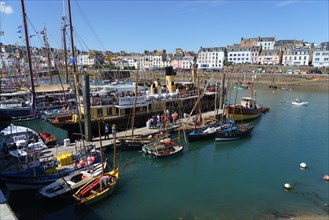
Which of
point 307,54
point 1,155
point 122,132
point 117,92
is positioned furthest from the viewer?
point 307,54

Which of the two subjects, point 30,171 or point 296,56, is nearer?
point 30,171

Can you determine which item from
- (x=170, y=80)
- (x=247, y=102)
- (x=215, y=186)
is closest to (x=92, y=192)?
(x=215, y=186)

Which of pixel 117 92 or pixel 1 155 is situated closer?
pixel 1 155

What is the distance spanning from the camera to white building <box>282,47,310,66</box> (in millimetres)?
137625

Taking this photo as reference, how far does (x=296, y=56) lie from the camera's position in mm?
140500

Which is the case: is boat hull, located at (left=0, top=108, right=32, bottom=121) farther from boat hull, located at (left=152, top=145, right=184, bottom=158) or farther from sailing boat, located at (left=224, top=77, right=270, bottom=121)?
sailing boat, located at (left=224, top=77, right=270, bottom=121)

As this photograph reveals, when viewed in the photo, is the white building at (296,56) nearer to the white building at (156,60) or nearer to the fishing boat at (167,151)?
the white building at (156,60)

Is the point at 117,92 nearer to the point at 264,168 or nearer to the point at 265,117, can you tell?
the point at 264,168

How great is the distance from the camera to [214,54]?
160m

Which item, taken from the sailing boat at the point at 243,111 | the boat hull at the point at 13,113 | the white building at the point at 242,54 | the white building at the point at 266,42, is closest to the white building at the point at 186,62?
the white building at the point at 242,54

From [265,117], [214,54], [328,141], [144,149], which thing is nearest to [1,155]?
[144,149]

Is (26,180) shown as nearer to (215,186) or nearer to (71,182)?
(71,182)

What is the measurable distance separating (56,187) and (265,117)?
44.2m

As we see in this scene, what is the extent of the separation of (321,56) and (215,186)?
464ft
